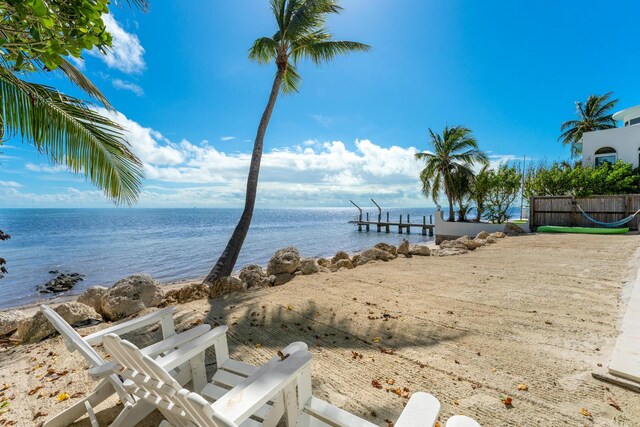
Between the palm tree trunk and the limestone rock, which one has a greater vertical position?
the palm tree trunk

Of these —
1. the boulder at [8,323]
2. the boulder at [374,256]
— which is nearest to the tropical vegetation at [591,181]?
the boulder at [374,256]

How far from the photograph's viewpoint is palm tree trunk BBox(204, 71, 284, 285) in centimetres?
646

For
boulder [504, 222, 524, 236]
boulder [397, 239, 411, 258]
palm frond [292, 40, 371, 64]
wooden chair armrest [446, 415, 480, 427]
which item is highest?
palm frond [292, 40, 371, 64]

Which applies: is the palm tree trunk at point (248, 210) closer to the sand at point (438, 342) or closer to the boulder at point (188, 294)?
the boulder at point (188, 294)

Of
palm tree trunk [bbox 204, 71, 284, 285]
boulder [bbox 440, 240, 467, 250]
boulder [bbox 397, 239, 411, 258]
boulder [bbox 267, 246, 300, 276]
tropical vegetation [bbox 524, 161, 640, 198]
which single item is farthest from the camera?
tropical vegetation [bbox 524, 161, 640, 198]

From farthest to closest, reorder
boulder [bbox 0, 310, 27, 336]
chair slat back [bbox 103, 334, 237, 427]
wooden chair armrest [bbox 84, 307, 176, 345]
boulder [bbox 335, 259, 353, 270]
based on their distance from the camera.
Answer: boulder [bbox 335, 259, 353, 270]
boulder [bbox 0, 310, 27, 336]
wooden chair armrest [bbox 84, 307, 176, 345]
chair slat back [bbox 103, 334, 237, 427]

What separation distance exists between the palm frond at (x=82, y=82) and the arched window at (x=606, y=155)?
2350 centimetres

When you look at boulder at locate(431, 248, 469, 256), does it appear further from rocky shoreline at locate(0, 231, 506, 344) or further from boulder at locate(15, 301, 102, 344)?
boulder at locate(15, 301, 102, 344)

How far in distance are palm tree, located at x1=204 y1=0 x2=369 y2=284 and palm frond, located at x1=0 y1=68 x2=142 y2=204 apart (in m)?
2.59

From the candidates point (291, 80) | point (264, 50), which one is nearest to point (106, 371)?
point (264, 50)

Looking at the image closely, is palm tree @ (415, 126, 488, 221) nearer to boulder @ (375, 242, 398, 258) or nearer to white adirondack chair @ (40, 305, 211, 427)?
boulder @ (375, 242, 398, 258)

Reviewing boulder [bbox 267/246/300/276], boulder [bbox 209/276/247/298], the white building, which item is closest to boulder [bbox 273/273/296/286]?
boulder [bbox 267/246/300/276]

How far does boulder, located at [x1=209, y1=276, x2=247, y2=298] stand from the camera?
17.6 ft

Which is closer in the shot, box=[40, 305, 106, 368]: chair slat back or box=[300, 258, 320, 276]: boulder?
box=[40, 305, 106, 368]: chair slat back
